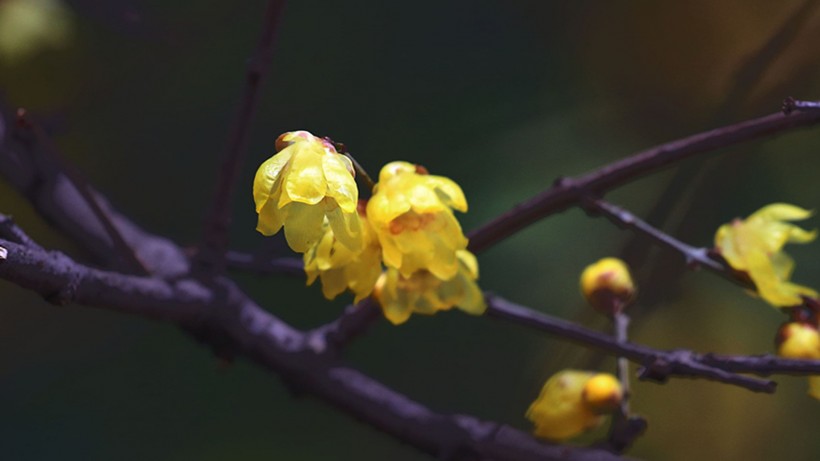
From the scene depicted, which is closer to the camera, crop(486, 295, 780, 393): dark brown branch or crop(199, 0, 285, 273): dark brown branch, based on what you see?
crop(486, 295, 780, 393): dark brown branch

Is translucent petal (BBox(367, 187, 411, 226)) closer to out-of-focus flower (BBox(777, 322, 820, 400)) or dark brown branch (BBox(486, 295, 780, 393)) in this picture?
dark brown branch (BBox(486, 295, 780, 393))

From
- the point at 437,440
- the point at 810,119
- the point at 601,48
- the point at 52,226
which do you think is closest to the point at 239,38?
the point at 52,226

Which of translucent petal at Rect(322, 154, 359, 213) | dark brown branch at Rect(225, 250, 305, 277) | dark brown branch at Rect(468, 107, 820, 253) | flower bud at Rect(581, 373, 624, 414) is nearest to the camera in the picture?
translucent petal at Rect(322, 154, 359, 213)

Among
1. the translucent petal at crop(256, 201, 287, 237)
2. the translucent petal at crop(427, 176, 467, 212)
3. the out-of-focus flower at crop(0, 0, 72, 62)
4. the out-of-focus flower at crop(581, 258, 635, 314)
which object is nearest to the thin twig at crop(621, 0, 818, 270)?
the out-of-focus flower at crop(581, 258, 635, 314)

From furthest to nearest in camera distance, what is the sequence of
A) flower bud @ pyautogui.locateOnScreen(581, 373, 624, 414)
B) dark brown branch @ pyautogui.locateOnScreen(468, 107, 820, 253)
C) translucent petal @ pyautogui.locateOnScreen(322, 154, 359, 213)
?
flower bud @ pyautogui.locateOnScreen(581, 373, 624, 414), dark brown branch @ pyautogui.locateOnScreen(468, 107, 820, 253), translucent petal @ pyautogui.locateOnScreen(322, 154, 359, 213)

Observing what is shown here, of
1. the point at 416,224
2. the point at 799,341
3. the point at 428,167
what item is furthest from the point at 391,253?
the point at 428,167

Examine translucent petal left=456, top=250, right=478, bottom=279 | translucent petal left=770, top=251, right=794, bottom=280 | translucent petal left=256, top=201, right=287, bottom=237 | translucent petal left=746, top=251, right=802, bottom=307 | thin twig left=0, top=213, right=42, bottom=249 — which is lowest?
thin twig left=0, top=213, right=42, bottom=249

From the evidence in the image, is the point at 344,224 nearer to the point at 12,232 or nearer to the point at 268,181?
the point at 268,181
